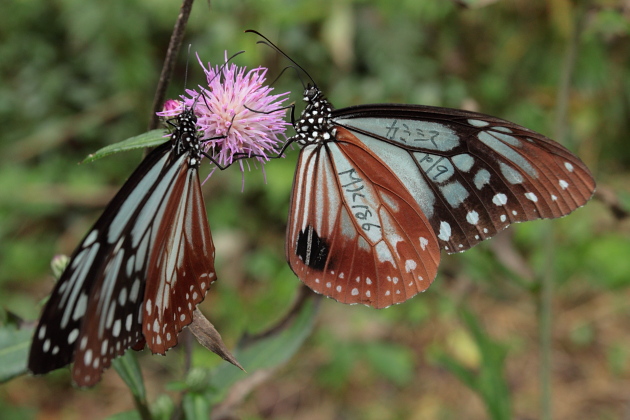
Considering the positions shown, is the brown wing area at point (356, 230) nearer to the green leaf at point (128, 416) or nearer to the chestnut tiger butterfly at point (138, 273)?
the chestnut tiger butterfly at point (138, 273)

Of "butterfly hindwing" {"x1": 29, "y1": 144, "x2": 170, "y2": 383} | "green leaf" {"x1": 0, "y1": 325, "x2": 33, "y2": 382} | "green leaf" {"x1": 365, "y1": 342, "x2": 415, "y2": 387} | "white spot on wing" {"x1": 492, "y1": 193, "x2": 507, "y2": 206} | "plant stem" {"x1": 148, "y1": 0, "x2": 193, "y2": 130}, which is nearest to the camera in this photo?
"butterfly hindwing" {"x1": 29, "y1": 144, "x2": 170, "y2": 383}

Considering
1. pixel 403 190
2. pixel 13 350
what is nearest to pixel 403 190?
pixel 403 190

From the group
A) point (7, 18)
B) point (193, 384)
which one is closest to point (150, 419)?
point (193, 384)

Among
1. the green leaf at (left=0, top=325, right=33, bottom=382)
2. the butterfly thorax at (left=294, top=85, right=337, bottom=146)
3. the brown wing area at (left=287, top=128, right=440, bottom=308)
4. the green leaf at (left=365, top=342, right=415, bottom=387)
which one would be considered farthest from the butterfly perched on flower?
the green leaf at (left=365, top=342, right=415, bottom=387)

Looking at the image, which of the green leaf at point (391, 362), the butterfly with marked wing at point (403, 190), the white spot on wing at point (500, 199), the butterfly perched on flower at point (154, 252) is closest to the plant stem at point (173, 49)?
the butterfly perched on flower at point (154, 252)

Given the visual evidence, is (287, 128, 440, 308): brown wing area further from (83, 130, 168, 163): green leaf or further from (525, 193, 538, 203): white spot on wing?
(83, 130, 168, 163): green leaf

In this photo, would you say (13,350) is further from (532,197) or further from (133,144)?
(532,197)

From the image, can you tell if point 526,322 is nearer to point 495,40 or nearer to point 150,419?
point 495,40
